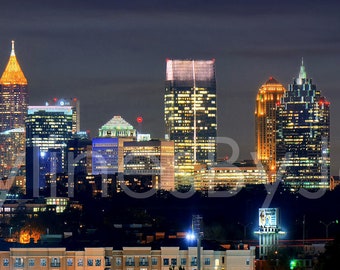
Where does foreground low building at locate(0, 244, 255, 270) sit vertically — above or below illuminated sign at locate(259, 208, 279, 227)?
below

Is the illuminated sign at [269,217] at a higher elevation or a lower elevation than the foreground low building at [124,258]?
higher

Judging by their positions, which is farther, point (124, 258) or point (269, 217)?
point (269, 217)

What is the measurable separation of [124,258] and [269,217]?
28.1 meters

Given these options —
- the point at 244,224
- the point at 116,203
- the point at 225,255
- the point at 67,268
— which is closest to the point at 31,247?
the point at 67,268

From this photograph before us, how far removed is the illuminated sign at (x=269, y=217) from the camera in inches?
4574

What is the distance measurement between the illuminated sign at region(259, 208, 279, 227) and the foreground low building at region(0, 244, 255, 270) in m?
24.8

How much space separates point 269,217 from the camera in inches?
4641

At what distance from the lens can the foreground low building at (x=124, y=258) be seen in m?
89.7

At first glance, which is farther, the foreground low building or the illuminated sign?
the illuminated sign

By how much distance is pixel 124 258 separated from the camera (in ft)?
298

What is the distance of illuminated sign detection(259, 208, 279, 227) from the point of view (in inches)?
4574

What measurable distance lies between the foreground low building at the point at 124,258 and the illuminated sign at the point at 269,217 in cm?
2483

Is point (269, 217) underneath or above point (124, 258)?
above

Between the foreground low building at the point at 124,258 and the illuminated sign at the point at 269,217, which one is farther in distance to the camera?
the illuminated sign at the point at 269,217
